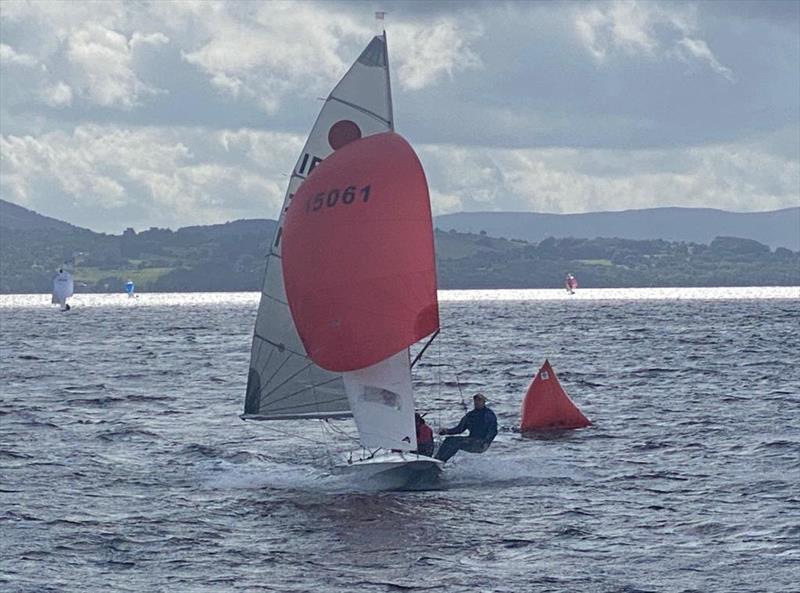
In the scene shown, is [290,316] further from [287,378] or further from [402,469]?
[402,469]

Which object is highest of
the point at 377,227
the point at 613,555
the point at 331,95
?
the point at 331,95

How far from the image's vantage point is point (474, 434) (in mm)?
35594

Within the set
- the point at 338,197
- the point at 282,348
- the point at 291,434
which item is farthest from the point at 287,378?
the point at 291,434

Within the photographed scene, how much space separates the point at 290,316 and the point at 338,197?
428cm

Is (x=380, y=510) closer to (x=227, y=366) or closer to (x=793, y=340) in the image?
(x=227, y=366)

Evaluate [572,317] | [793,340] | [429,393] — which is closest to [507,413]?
[429,393]

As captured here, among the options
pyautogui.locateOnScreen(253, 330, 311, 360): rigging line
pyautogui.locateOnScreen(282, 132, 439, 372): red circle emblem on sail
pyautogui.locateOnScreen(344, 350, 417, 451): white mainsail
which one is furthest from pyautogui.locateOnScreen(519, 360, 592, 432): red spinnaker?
pyautogui.locateOnScreen(282, 132, 439, 372): red circle emblem on sail

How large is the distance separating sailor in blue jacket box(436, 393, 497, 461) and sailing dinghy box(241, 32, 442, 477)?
4.36ft

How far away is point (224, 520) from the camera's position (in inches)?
1225

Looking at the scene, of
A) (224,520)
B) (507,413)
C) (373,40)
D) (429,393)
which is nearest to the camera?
(224,520)

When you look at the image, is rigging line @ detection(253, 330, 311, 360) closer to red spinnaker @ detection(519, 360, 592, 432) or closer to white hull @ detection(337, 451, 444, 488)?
white hull @ detection(337, 451, 444, 488)

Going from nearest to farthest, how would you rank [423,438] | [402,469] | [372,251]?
1. [372,251]
2. [402,469]
3. [423,438]

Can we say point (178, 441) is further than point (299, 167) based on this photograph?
Yes

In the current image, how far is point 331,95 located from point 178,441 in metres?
13.8
